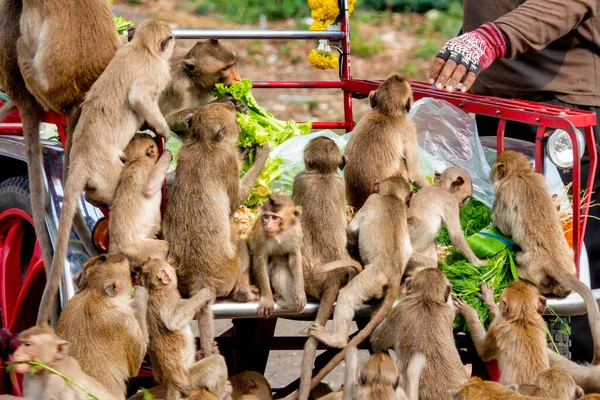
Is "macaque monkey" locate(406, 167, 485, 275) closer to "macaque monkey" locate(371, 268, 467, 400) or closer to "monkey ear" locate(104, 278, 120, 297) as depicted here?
"macaque monkey" locate(371, 268, 467, 400)

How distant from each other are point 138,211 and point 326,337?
0.96 m

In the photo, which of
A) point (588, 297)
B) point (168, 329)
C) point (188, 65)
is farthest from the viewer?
point (188, 65)

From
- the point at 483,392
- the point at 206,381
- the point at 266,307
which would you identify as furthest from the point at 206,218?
the point at 483,392

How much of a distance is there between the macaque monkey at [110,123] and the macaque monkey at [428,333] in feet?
4.20

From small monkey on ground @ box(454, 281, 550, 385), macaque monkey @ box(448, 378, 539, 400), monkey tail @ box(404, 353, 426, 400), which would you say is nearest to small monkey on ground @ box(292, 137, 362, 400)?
monkey tail @ box(404, 353, 426, 400)

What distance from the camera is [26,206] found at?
5.38 meters

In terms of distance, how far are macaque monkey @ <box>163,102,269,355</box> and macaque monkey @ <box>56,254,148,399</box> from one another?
0.30 meters

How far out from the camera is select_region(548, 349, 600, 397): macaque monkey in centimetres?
454

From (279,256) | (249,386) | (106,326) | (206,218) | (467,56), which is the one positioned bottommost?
(249,386)

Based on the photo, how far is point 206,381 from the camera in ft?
14.2

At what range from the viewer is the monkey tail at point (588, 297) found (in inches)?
183

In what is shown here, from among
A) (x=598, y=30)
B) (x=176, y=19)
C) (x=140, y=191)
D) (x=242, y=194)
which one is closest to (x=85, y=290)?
(x=140, y=191)

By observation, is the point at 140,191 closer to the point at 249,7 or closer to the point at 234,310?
the point at 234,310

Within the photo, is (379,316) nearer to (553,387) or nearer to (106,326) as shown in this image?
(553,387)
